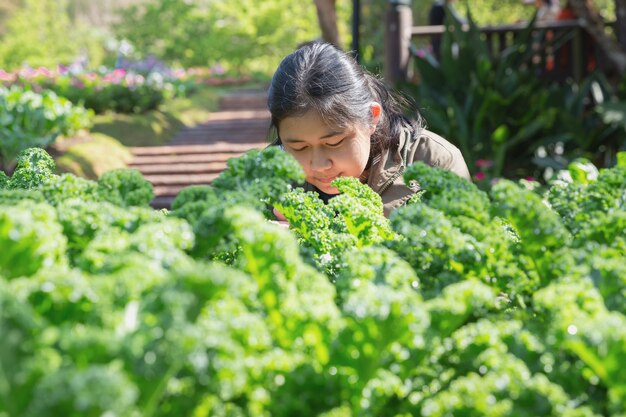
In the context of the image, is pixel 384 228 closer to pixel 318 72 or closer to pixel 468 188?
pixel 468 188

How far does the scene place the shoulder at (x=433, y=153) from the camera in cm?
338

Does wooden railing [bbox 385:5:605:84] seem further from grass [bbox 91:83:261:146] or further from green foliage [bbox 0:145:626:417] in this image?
green foliage [bbox 0:145:626:417]

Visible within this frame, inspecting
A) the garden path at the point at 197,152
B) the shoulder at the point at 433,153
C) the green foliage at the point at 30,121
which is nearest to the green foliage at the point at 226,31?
the garden path at the point at 197,152

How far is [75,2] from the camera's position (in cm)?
4881

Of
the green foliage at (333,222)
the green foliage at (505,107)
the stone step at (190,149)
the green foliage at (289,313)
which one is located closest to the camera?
the green foliage at (289,313)

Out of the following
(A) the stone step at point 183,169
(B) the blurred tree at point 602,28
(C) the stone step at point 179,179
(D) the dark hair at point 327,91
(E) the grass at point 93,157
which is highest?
(D) the dark hair at point 327,91

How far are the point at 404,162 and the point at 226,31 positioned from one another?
22616 mm

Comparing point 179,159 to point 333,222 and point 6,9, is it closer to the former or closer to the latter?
point 333,222

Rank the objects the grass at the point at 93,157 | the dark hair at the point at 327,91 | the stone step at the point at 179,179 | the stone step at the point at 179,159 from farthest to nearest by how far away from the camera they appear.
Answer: the stone step at the point at 179,159 → the stone step at the point at 179,179 → the grass at the point at 93,157 → the dark hair at the point at 327,91

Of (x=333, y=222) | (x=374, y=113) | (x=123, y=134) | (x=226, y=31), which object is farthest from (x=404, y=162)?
(x=226, y=31)

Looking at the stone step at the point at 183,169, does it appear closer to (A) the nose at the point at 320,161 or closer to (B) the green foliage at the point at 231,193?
(A) the nose at the point at 320,161

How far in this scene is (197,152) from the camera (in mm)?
11023

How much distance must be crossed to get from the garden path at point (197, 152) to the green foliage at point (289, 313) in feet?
23.1

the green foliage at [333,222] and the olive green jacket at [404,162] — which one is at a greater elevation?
the green foliage at [333,222]
